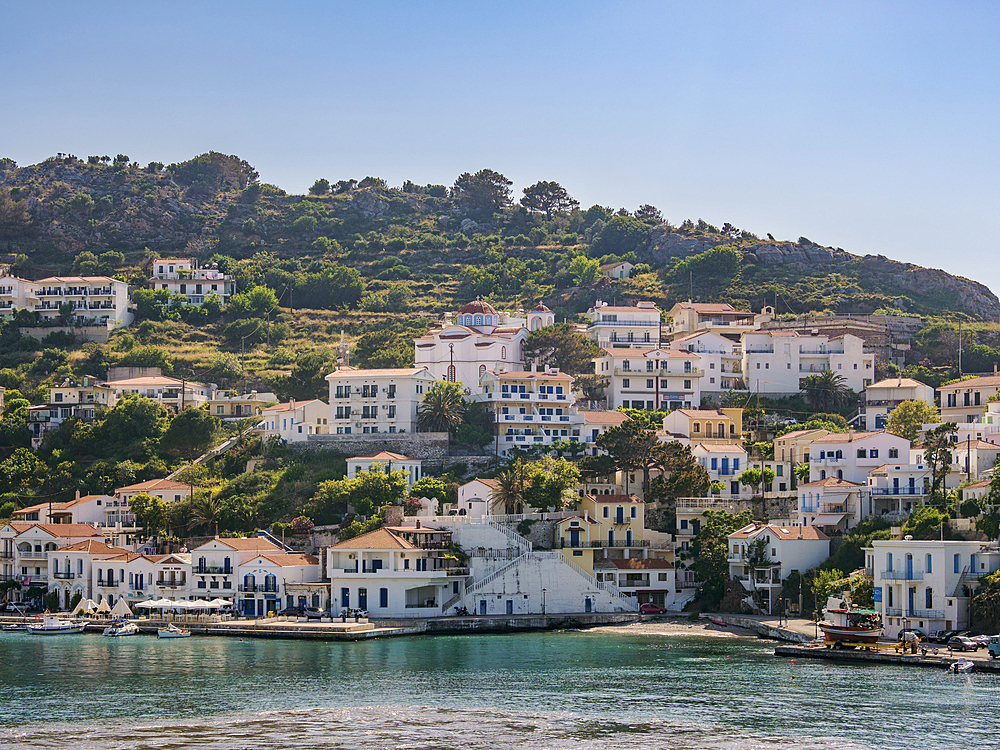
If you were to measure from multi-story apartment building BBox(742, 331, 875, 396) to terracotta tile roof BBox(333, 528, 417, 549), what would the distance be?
38.6 metres

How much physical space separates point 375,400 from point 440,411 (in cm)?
475

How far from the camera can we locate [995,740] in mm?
40188

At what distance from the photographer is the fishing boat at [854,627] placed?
→ 56406 millimetres

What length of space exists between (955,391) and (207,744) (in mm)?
62292

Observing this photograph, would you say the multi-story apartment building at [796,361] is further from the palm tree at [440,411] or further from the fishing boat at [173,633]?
the fishing boat at [173,633]

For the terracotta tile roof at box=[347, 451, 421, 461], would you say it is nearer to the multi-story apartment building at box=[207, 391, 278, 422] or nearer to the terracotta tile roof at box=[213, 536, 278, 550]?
the terracotta tile roof at box=[213, 536, 278, 550]

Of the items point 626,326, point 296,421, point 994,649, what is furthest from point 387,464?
point 994,649

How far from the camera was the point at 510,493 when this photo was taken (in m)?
76.4

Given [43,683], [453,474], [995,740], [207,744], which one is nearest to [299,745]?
[207,744]

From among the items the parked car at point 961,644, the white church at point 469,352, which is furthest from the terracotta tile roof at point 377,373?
the parked car at point 961,644

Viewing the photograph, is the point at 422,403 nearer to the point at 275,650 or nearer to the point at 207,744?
the point at 275,650

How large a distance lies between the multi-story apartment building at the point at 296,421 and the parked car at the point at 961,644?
4501 centimetres

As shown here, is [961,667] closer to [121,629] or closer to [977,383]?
[977,383]

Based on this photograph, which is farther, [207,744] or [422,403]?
[422,403]
